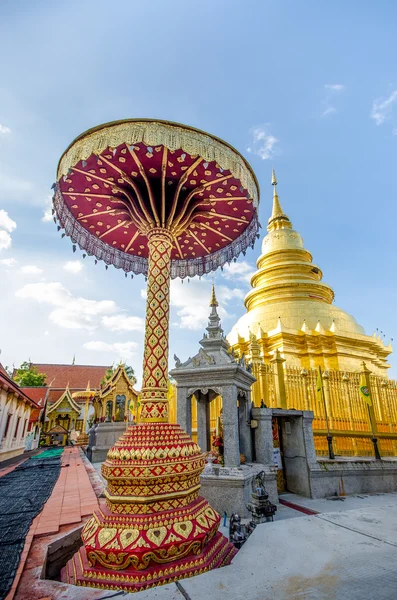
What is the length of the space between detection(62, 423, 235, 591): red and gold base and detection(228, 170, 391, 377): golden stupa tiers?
1017 centimetres

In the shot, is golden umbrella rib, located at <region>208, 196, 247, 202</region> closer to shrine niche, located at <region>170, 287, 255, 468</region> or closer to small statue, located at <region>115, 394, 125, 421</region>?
shrine niche, located at <region>170, 287, 255, 468</region>

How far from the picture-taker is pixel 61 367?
134ft

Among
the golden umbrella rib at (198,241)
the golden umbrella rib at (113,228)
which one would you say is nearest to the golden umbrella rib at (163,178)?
the golden umbrella rib at (113,228)

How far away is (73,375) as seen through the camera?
39.5 m

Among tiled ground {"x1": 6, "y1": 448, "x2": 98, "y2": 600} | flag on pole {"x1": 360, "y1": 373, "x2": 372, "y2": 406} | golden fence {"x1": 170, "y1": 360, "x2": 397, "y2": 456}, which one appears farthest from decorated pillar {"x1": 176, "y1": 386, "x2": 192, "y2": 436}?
flag on pole {"x1": 360, "y1": 373, "x2": 372, "y2": 406}

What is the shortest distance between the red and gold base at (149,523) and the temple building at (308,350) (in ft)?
16.0

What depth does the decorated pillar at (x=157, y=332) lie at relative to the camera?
3.90m

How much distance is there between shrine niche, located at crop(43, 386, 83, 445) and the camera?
28859 mm

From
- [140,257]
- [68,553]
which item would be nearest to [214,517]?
[68,553]

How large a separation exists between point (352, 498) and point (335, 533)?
17.7 feet

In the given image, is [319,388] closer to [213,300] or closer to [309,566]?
[213,300]

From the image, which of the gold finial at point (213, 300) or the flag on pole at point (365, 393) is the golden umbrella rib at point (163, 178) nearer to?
the gold finial at point (213, 300)

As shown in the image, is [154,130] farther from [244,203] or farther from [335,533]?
[335,533]

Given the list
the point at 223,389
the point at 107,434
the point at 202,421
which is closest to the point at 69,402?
the point at 107,434
